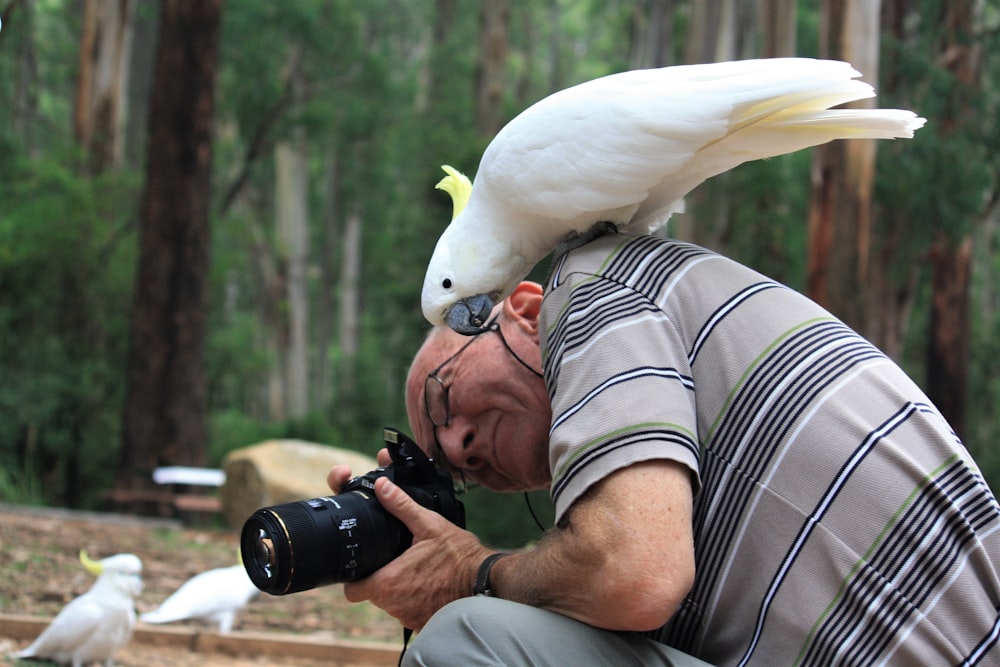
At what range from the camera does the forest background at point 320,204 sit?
727cm

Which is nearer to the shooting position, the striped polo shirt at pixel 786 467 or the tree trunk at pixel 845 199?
the striped polo shirt at pixel 786 467

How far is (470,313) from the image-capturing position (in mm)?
1784

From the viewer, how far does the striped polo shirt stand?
1.30 m

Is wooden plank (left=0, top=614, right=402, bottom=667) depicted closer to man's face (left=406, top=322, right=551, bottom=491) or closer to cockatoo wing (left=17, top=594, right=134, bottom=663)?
cockatoo wing (left=17, top=594, right=134, bottom=663)

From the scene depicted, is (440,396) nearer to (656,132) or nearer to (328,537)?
(328,537)

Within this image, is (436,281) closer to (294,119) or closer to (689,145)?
(689,145)

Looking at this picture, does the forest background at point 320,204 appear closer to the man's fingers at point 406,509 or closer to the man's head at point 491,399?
the man's head at point 491,399

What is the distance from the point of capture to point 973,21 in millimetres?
10109

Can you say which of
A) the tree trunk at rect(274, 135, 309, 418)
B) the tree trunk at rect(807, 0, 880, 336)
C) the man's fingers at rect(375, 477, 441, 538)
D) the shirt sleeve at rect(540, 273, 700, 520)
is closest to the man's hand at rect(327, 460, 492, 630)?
the man's fingers at rect(375, 477, 441, 538)

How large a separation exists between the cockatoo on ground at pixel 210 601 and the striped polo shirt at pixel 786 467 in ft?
6.95

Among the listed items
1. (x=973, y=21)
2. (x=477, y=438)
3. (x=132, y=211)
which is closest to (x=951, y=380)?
(x=973, y=21)

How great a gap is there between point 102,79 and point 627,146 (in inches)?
416

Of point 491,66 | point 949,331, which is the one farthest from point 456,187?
point 491,66

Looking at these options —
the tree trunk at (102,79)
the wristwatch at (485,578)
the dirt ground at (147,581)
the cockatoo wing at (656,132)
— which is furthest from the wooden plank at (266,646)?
the tree trunk at (102,79)
